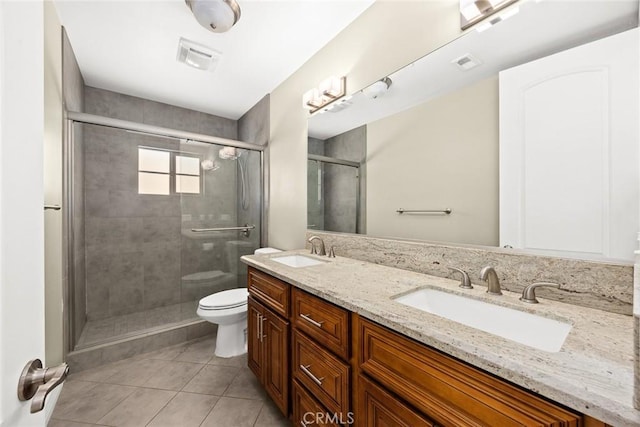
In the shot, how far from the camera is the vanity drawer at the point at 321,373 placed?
0.96m

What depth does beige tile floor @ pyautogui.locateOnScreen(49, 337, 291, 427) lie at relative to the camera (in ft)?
4.79

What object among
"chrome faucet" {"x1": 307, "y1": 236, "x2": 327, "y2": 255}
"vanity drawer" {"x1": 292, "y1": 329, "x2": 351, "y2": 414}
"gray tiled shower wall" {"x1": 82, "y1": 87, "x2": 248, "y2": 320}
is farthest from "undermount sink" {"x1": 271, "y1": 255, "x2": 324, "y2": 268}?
"gray tiled shower wall" {"x1": 82, "y1": 87, "x2": 248, "y2": 320}

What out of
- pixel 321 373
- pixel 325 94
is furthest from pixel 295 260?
pixel 325 94

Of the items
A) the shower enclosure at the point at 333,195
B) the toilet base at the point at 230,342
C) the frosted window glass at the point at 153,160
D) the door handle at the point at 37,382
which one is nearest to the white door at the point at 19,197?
the door handle at the point at 37,382

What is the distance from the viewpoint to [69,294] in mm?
1960

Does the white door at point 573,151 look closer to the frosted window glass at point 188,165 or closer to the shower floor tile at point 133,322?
the frosted window glass at point 188,165

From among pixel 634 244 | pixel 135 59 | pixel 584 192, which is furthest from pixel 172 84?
pixel 634 244

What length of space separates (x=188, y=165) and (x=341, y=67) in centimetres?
184

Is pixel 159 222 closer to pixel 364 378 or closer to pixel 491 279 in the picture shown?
pixel 364 378

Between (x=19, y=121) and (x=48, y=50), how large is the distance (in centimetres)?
172

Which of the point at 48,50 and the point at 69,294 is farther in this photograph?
the point at 69,294

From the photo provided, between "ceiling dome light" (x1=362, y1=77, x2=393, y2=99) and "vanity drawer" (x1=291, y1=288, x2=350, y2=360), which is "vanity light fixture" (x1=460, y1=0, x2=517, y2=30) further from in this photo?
"vanity drawer" (x1=291, y1=288, x2=350, y2=360)

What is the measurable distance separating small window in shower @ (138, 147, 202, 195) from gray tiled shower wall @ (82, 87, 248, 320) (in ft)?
0.21

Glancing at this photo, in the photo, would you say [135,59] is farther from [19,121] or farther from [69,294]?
[19,121]
